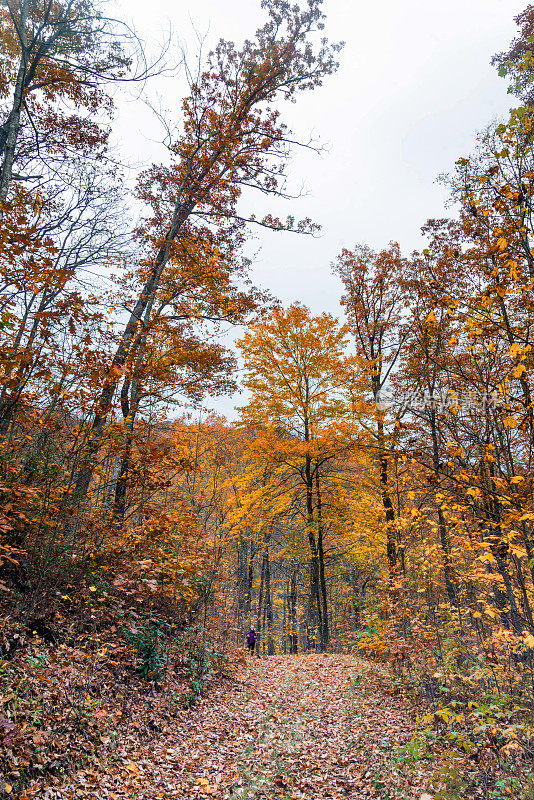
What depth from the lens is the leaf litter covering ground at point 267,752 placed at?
4.15 meters

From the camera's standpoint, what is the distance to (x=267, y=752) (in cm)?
521

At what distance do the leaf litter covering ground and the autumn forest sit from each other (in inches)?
1.6

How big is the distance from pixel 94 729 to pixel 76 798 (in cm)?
98

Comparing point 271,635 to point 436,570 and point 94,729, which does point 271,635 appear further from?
point 94,729

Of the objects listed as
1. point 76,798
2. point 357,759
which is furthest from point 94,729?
point 357,759

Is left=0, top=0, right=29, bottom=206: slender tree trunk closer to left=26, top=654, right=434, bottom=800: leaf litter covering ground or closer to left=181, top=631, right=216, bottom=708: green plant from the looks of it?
left=26, top=654, right=434, bottom=800: leaf litter covering ground

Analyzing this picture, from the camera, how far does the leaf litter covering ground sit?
4148 millimetres

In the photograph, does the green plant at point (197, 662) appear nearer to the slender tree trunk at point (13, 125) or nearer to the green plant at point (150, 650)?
the green plant at point (150, 650)

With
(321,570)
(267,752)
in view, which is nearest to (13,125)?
(267,752)

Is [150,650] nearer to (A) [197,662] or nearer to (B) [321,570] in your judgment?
(A) [197,662]

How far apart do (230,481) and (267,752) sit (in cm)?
835

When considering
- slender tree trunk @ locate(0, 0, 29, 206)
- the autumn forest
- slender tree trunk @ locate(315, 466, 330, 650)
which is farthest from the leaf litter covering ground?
slender tree trunk @ locate(0, 0, 29, 206)

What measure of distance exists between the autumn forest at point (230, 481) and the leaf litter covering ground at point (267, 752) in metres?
0.04

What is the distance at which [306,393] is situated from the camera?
13.6 metres
